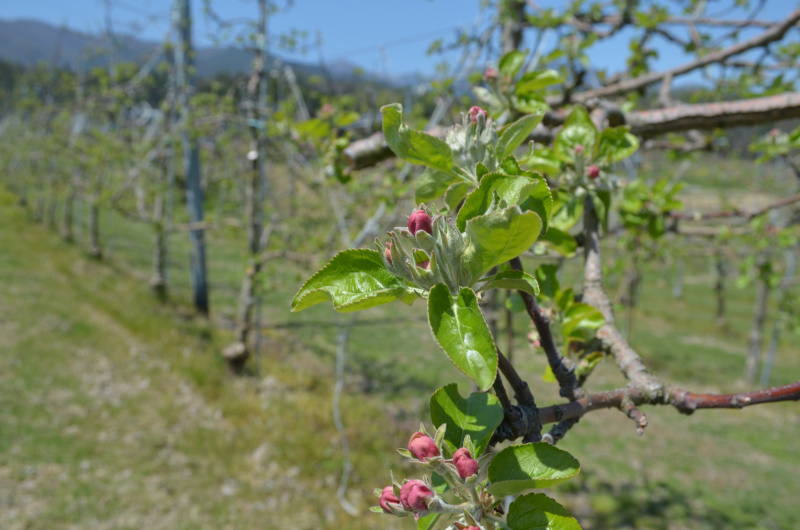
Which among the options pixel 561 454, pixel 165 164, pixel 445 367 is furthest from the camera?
pixel 165 164

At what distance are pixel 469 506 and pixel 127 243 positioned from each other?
21.2 m

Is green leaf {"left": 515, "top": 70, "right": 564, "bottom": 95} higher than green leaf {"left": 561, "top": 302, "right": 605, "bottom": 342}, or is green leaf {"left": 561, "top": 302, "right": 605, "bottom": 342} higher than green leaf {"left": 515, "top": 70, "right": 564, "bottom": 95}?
green leaf {"left": 515, "top": 70, "right": 564, "bottom": 95}

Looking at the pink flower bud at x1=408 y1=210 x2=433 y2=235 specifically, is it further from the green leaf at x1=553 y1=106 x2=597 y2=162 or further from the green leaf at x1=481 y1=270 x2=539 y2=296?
the green leaf at x1=553 y1=106 x2=597 y2=162

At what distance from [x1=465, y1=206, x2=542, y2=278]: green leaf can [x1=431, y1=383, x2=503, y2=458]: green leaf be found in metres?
0.19

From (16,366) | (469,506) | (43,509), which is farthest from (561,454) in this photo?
(16,366)

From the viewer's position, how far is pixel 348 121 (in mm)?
2014

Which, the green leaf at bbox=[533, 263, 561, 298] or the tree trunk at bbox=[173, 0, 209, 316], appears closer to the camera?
the green leaf at bbox=[533, 263, 561, 298]

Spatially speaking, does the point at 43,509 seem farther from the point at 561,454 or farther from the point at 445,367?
the point at 445,367

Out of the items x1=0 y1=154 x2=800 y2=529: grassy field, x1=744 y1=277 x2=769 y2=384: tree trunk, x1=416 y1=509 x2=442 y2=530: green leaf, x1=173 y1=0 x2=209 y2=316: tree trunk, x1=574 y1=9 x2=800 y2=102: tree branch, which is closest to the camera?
x1=416 y1=509 x2=442 y2=530: green leaf

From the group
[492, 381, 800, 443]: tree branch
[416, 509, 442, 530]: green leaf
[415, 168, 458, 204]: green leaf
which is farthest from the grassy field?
[416, 509, 442, 530]: green leaf

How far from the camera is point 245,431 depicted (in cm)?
605

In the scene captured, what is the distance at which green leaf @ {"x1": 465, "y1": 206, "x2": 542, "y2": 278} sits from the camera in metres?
0.50

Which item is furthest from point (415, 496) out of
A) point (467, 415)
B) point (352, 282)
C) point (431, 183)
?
point (431, 183)

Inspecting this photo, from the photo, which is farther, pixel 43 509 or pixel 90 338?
pixel 90 338
